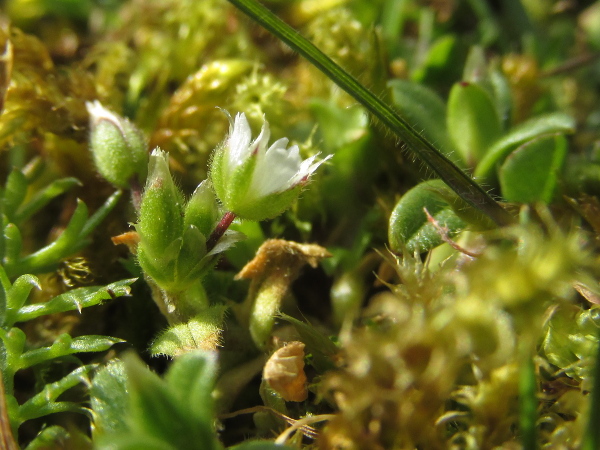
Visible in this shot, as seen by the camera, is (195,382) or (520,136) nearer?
(195,382)

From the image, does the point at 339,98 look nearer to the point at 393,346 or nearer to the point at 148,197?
the point at 148,197

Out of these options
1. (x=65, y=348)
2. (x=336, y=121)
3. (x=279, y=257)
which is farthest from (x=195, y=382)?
(x=336, y=121)

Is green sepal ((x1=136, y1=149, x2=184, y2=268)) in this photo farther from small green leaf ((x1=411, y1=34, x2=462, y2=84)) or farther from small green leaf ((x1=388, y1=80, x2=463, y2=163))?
small green leaf ((x1=411, y1=34, x2=462, y2=84))

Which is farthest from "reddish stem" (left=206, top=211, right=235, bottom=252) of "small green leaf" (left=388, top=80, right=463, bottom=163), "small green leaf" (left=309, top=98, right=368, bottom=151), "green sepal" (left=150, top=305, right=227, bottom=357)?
"small green leaf" (left=388, top=80, right=463, bottom=163)

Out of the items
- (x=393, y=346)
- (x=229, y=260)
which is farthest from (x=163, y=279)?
(x=393, y=346)

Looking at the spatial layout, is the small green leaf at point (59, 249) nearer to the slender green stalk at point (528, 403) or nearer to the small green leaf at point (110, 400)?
the small green leaf at point (110, 400)

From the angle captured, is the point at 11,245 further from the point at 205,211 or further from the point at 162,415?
the point at 162,415
